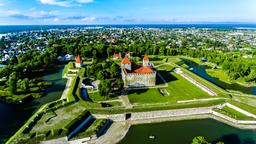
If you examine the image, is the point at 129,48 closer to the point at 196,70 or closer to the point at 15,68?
the point at 196,70

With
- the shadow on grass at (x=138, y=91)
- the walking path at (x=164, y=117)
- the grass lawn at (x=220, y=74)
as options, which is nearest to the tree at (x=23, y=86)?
the walking path at (x=164, y=117)

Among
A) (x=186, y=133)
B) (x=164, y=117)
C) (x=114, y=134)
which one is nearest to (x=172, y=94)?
(x=164, y=117)

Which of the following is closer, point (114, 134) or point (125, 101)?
point (114, 134)

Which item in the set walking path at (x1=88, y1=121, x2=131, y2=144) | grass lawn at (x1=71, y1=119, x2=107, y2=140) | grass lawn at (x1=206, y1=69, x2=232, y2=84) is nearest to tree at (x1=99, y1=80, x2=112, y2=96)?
grass lawn at (x1=71, y1=119, x2=107, y2=140)

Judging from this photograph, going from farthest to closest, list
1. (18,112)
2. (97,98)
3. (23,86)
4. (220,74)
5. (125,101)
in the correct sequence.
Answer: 1. (220,74)
2. (23,86)
3. (97,98)
4. (125,101)
5. (18,112)

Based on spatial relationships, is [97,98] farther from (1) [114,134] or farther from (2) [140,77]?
(1) [114,134]
